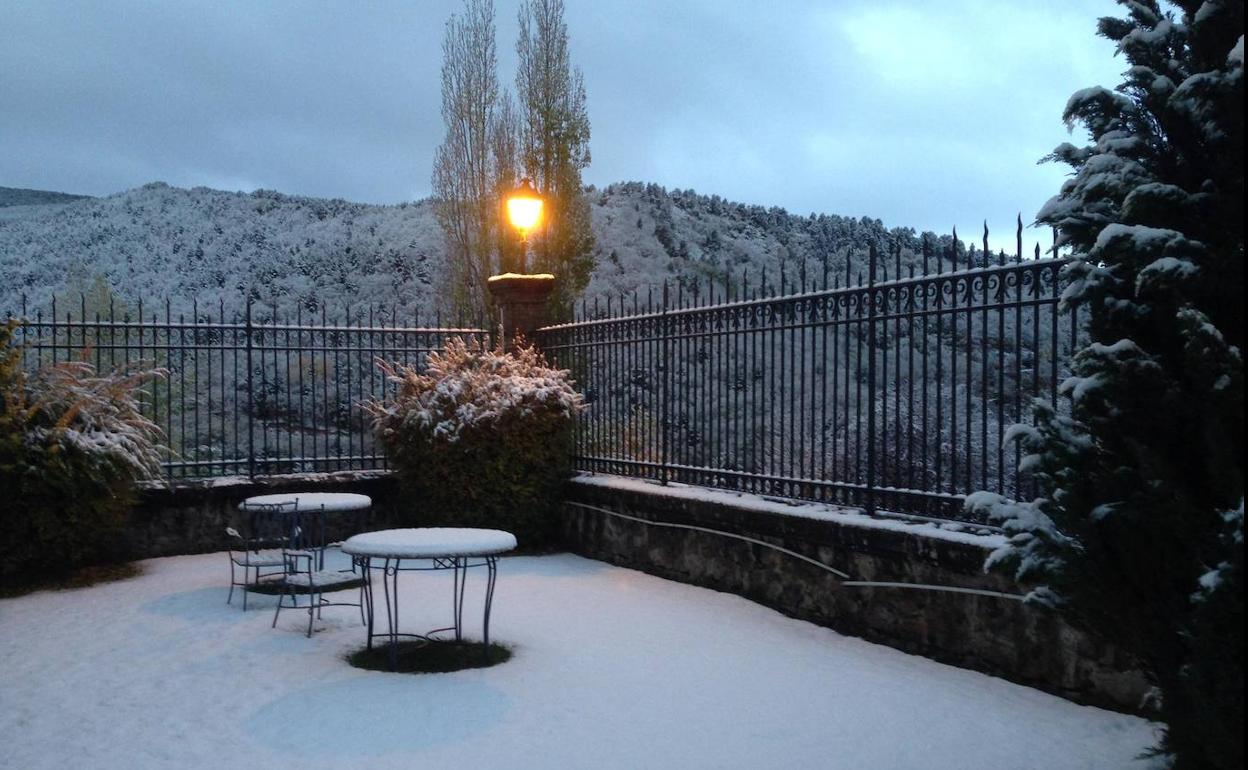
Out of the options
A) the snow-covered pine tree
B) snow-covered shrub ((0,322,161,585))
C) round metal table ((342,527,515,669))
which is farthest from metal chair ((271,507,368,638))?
the snow-covered pine tree

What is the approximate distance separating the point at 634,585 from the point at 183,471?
5.14 meters

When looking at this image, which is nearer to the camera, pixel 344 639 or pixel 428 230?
pixel 344 639

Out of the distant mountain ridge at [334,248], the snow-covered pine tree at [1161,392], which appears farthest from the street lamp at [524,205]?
the distant mountain ridge at [334,248]

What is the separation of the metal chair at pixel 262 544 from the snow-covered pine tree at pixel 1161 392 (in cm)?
589

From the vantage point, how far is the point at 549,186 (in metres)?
19.0

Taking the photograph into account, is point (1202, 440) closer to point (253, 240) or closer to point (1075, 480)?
point (1075, 480)

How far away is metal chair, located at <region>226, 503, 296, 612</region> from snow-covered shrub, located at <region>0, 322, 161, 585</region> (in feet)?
3.59

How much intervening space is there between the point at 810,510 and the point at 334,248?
114ft

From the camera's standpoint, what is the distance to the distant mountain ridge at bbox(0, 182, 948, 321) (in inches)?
1283

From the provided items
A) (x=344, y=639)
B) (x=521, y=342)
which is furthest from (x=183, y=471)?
(x=344, y=639)

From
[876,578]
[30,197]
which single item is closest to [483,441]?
[876,578]

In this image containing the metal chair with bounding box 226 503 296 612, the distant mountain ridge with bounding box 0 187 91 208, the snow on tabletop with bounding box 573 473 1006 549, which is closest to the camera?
the snow on tabletop with bounding box 573 473 1006 549

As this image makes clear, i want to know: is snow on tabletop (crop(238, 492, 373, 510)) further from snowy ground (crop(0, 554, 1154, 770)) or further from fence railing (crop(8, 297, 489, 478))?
fence railing (crop(8, 297, 489, 478))

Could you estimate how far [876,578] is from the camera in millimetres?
6254
